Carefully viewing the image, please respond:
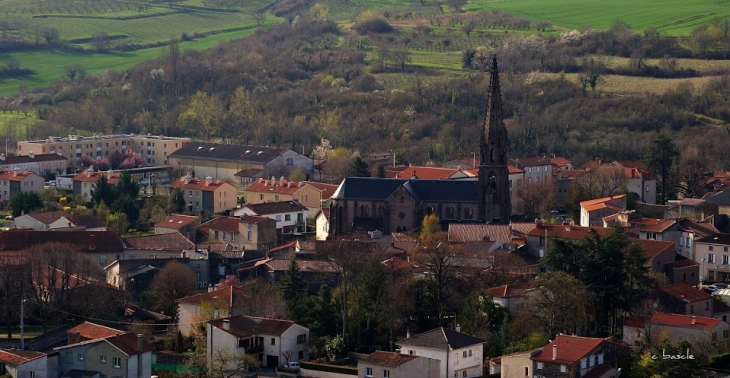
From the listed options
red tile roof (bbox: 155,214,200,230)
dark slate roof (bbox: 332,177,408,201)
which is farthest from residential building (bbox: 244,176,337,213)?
red tile roof (bbox: 155,214,200,230)

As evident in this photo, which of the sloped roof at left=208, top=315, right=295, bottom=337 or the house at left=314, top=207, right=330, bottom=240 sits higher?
the sloped roof at left=208, top=315, right=295, bottom=337

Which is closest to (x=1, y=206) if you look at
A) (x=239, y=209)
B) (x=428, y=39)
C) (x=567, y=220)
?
(x=239, y=209)

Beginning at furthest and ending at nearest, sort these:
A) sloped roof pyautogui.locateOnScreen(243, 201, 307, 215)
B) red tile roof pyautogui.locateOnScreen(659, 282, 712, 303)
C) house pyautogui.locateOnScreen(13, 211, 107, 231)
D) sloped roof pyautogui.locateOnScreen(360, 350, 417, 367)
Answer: sloped roof pyautogui.locateOnScreen(243, 201, 307, 215) → house pyautogui.locateOnScreen(13, 211, 107, 231) → red tile roof pyautogui.locateOnScreen(659, 282, 712, 303) → sloped roof pyautogui.locateOnScreen(360, 350, 417, 367)

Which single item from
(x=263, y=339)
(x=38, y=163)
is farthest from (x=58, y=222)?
(x=263, y=339)

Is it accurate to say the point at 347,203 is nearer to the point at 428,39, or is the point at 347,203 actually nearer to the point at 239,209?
the point at 239,209

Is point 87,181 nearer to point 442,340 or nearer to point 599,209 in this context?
point 599,209

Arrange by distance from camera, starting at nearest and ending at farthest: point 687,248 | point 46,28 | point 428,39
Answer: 1. point 687,248
2. point 428,39
3. point 46,28

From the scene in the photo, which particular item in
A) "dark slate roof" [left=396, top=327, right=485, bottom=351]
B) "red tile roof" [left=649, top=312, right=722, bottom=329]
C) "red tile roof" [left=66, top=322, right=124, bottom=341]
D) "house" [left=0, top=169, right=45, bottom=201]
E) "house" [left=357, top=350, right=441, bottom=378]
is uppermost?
"red tile roof" [left=649, top=312, right=722, bottom=329]

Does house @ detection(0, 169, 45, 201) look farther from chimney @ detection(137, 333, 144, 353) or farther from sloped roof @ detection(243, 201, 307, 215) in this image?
chimney @ detection(137, 333, 144, 353)
